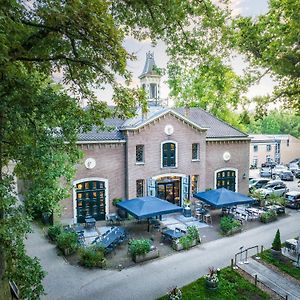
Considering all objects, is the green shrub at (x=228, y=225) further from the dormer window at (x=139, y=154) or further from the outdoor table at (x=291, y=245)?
the dormer window at (x=139, y=154)

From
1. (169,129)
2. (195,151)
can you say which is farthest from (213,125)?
(169,129)

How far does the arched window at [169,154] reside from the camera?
2305 cm

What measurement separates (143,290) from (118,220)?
8976mm

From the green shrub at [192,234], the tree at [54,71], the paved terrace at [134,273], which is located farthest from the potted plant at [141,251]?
the tree at [54,71]

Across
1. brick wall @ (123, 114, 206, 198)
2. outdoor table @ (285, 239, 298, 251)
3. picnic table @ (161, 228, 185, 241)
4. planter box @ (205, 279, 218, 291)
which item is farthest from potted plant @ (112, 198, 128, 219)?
outdoor table @ (285, 239, 298, 251)

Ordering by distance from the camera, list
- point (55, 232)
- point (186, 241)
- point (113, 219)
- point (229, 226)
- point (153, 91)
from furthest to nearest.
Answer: point (153, 91) < point (113, 219) < point (229, 226) < point (55, 232) < point (186, 241)

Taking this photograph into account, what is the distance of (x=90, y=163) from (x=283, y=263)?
13.7 m

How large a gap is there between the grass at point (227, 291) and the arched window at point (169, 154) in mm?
11595

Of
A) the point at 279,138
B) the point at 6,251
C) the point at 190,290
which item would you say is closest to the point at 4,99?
the point at 6,251

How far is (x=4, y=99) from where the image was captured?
7.09 metres

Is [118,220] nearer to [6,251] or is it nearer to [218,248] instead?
[218,248]

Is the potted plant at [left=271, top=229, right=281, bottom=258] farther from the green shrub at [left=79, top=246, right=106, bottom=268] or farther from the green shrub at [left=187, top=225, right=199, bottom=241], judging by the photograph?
the green shrub at [left=79, top=246, right=106, bottom=268]

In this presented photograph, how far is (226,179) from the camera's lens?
85.9ft

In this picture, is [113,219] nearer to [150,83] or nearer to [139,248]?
[139,248]
